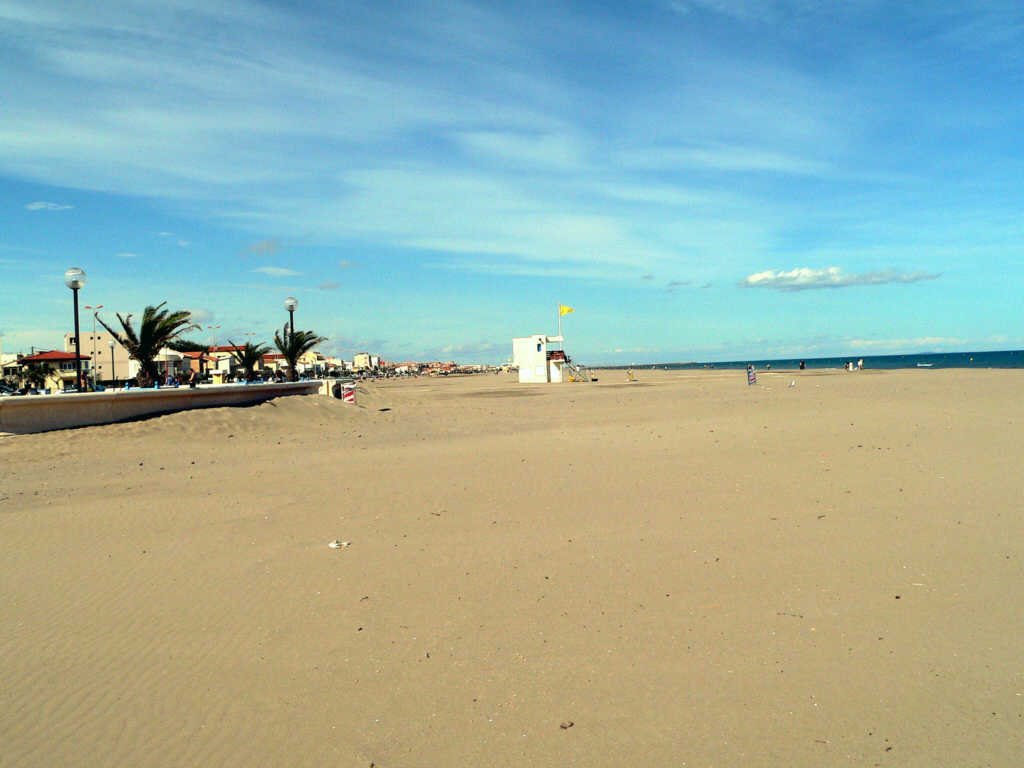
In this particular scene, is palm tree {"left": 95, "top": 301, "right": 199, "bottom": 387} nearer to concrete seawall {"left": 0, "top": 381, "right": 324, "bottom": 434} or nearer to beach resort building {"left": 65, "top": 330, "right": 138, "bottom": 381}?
concrete seawall {"left": 0, "top": 381, "right": 324, "bottom": 434}

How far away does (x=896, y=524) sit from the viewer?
7457 mm

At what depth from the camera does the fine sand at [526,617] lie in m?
3.75

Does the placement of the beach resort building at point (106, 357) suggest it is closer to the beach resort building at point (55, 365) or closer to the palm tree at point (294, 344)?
the beach resort building at point (55, 365)

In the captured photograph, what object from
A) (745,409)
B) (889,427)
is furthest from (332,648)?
(745,409)

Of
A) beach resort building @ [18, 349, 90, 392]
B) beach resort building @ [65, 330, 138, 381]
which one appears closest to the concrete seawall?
beach resort building @ [18, 349, 90, 392]

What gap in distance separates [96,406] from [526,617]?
53.2 ft

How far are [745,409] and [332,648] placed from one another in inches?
777

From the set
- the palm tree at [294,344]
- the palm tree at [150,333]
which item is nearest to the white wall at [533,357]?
the palm tree at [294,344]

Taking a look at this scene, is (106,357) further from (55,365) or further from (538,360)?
(538,360)

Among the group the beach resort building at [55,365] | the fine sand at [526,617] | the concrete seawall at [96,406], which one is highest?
the beach resort building at [55,365]

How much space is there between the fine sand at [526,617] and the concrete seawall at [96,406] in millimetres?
6228

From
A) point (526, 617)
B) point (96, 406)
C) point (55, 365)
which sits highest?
point (55, 365)

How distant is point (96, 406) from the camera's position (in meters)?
17.8

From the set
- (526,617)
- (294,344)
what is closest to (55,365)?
(294,344)
